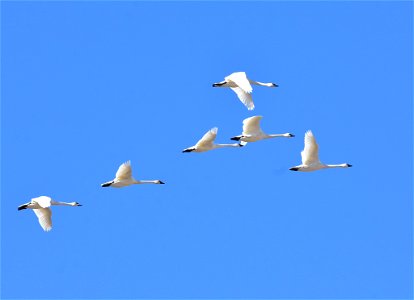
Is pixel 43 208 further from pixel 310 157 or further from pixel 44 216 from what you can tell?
pixel 310 157

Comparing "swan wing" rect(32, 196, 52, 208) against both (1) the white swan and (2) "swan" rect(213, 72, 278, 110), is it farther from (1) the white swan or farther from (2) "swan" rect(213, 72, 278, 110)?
(1) the white swan

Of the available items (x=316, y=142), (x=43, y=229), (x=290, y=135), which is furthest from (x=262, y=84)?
(x=43, y=229)

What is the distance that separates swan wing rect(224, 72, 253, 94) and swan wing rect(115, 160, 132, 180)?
426cm

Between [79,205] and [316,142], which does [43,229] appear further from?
[316,142]

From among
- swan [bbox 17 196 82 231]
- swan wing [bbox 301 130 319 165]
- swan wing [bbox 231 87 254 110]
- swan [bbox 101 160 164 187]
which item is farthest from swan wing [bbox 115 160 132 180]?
swan wing [bbox 301 130 319 165]

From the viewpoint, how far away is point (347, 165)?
54750 mm

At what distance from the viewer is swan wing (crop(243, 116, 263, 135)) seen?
2094 inches

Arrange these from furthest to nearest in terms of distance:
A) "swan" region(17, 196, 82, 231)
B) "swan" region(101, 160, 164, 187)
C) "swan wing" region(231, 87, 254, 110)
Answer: "swan" region(17, 196, 82, 231) < "swan" region(101, 160, 164, 187) < "swan wing" region(231, 87, 254, 110)

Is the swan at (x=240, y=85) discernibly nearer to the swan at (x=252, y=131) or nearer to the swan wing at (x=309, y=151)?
the swan at (x=252, y=131)

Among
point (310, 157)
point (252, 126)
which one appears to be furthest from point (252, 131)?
point (310, 157)

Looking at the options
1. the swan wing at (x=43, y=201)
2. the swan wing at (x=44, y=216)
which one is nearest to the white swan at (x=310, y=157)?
the swan wing at (x=43, y=201)

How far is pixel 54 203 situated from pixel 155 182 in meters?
3.64

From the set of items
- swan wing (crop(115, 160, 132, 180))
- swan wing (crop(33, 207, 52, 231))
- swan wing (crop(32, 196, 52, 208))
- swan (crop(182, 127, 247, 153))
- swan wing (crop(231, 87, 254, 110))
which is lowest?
swan wing (crop(32, 196, 52, 208))

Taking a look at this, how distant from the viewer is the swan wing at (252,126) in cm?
5320
